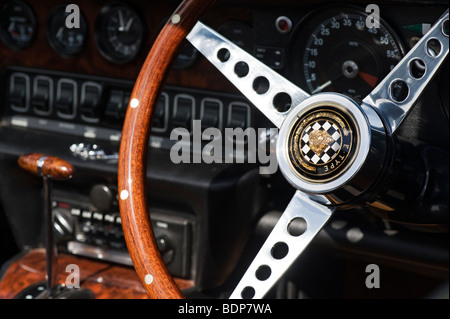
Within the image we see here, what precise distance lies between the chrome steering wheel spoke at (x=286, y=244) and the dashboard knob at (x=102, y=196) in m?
0.84

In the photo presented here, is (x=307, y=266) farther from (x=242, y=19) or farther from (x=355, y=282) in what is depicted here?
(x=242, y=19)

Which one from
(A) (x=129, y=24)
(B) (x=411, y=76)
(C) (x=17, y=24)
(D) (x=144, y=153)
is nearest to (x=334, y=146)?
(B) (x=411, y=76)

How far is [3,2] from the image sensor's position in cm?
236

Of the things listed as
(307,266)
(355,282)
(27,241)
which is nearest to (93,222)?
(27,241)

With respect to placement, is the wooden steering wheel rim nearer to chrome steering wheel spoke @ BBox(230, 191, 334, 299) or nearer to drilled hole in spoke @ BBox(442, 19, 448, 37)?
chrome steering wheel spoke @ BBox(230, 191, 334, 299)

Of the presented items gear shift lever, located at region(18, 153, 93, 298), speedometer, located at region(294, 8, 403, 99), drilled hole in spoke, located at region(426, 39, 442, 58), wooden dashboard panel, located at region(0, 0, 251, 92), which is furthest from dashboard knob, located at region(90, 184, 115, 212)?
drilled hole in spoke, located at region(426, 39, 442, 58)

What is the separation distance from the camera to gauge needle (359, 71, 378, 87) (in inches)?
70.6

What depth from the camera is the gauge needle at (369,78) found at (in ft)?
5.88

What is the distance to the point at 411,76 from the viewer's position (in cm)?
138

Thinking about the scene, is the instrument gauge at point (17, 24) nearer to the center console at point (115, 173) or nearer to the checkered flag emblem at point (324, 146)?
the center console at point (115, 173)

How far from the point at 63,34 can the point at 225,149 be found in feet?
2.31

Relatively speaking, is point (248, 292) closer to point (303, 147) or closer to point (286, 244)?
point (286, 244)

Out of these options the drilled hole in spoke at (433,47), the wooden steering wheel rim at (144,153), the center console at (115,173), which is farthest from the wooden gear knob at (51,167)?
the drilled hole in spoke at (433,47)
